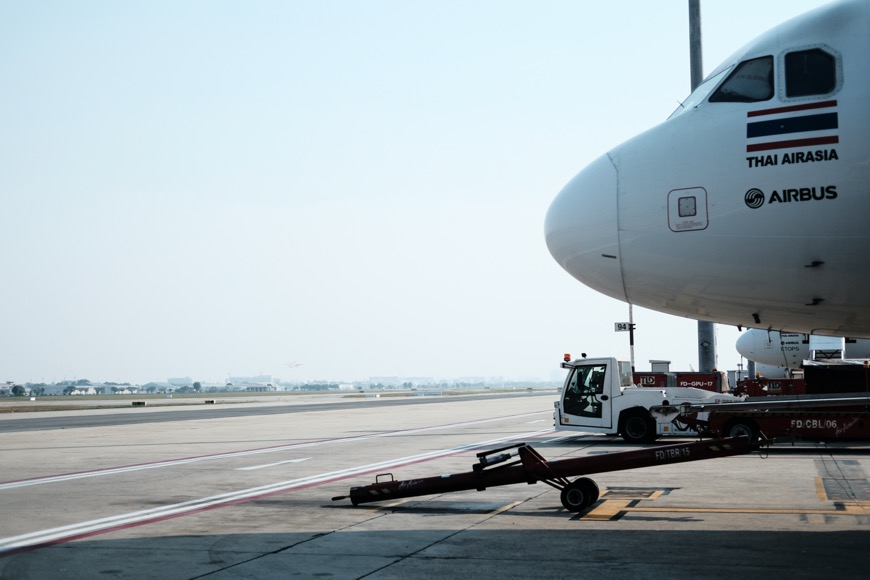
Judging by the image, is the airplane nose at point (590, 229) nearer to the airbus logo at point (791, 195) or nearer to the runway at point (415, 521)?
the airbus logo at point (791, 195)

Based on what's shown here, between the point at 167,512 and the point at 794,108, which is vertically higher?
the point at 794,108

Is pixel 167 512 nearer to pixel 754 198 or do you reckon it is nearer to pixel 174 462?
pixel 174 462

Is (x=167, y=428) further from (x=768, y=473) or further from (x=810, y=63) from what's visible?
(x=810, y=63)

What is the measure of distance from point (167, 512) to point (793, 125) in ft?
32.4

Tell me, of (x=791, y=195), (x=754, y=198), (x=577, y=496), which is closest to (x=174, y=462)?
(x=577, y=496)

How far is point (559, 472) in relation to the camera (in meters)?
12.7

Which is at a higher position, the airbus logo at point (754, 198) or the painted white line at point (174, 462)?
the airbus logo at point (754, 198)

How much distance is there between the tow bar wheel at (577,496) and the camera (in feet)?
41.4

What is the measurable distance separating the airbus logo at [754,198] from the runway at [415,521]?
11.2 ft

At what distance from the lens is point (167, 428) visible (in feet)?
123

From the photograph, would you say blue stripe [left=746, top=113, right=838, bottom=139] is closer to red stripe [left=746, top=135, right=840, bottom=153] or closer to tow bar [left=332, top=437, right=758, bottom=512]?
red stripe [left=746, top=135, right=840, bottom=153]

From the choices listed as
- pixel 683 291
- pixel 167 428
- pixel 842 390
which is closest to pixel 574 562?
pixel 683 291

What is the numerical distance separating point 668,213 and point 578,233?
849 mm

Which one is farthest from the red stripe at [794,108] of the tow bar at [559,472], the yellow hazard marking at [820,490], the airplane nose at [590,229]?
the yellow hazard marking at [820,490]
